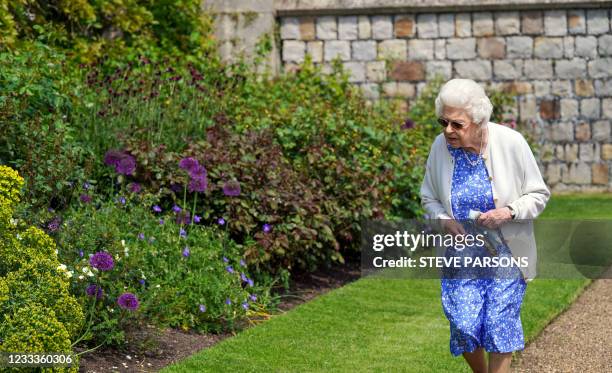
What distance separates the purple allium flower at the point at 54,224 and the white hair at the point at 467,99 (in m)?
2.40

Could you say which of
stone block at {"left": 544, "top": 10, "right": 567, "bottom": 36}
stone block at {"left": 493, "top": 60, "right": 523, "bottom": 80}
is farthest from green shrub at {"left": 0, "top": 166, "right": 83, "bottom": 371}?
stone block at {"left": 544, "top": 10, "right": 567, "bottom": 36}

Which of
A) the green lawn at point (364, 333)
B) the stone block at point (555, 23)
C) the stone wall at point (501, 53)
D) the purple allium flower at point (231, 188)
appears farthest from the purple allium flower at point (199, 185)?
the stone block at point (555, 23)

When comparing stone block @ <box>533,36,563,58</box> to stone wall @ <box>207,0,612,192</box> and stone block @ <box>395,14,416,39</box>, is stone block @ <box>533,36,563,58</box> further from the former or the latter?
stone block @ <box>395,14,416,39</box>

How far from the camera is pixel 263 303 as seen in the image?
6855 mm

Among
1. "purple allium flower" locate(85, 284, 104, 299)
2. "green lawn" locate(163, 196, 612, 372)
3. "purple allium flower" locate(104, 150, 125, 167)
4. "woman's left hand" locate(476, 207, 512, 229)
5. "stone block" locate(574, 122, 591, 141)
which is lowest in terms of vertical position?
"green lawn" locate(163, 196, 612, 372)

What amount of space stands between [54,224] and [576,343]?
120 inches

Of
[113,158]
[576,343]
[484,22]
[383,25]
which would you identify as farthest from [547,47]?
[576,343]

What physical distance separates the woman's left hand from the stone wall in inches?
364

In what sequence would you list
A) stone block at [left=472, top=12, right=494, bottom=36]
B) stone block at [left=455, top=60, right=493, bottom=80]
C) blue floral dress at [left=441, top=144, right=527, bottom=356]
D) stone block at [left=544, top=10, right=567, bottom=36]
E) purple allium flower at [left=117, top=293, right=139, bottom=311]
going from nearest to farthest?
blue floral dress at [left=441, top=144, right=527, bottom=356]
purple allium flower at [left=117, top=293, right=139, bottom=311]
stone block at [left=544, top=10, right=567, bottom=36]
stone block at [left=472, top=12, right=494, bottom=36]
stone block at [left=455, top=60, right=493, bottom=80]

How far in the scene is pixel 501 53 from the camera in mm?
13586

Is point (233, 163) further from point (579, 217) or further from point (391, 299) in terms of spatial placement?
point (579, 217)

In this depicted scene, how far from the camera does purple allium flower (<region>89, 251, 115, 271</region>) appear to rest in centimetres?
524

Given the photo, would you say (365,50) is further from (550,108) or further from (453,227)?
(453,227)

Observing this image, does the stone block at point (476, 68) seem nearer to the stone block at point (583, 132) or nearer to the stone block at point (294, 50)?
the stone block at point (583, 132)
